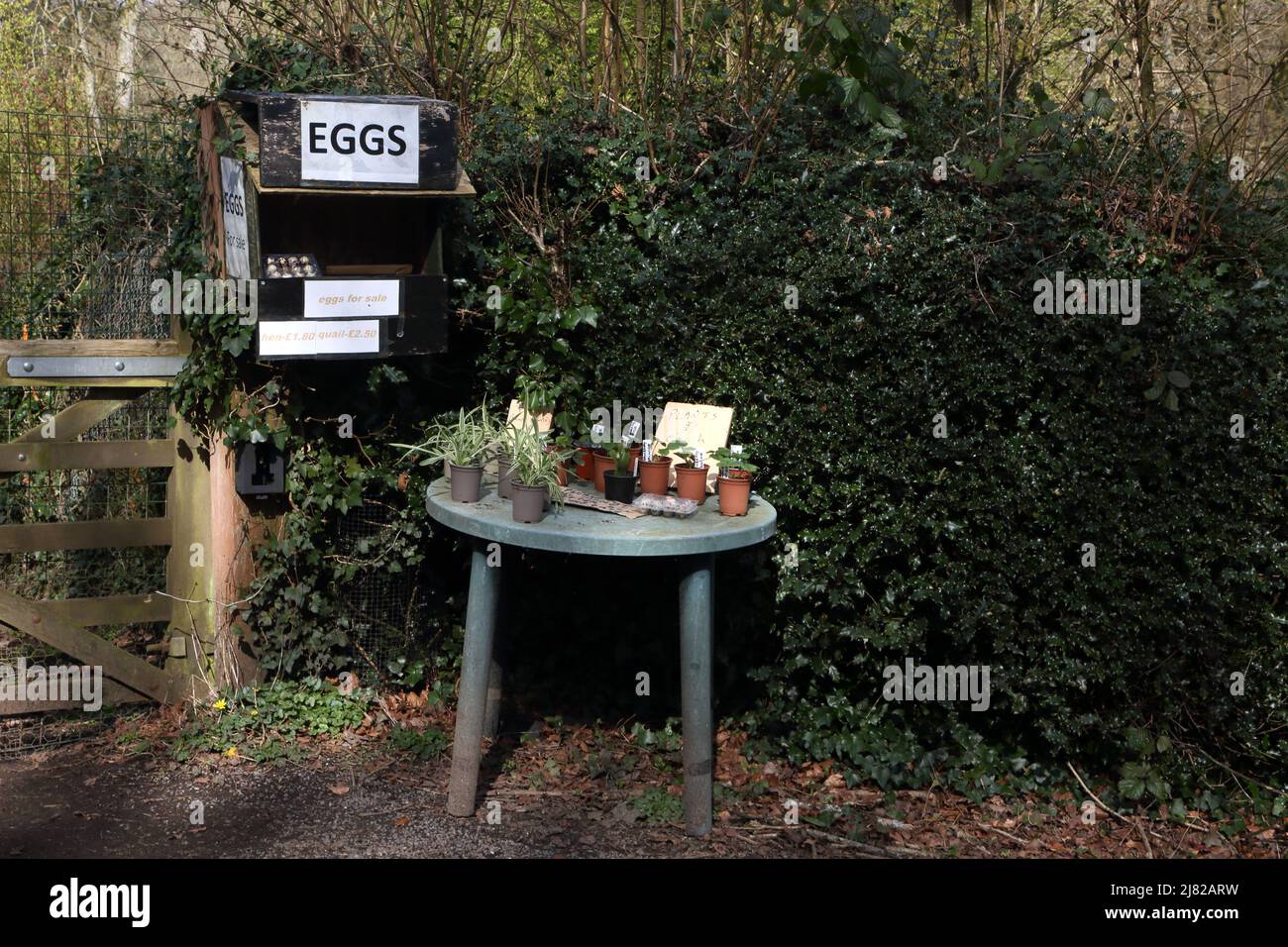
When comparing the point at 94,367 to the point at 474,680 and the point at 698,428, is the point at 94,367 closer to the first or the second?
the point at 474,680

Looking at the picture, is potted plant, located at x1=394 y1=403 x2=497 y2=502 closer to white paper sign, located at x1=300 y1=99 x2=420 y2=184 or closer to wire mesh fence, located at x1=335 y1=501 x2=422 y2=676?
wire mesh fence, located at x1=335 y1=501 x2=422 y2=676

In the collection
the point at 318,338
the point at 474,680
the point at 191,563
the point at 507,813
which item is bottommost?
the point at 507,813

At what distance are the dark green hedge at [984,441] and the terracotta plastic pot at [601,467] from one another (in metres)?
0.57

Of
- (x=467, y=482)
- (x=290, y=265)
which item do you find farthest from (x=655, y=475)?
(x=290, y=265)

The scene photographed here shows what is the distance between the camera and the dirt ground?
4.12 metres

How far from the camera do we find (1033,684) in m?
4.36

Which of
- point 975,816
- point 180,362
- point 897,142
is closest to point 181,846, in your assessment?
point 180,362

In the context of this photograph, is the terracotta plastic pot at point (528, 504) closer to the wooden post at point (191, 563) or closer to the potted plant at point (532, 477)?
the potted plant at point (532, 477)

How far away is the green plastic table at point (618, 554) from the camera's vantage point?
12.2ft

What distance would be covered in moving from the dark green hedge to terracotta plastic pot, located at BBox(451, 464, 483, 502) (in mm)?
897

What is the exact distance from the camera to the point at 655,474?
419 cm

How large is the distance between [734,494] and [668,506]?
0.75 feet

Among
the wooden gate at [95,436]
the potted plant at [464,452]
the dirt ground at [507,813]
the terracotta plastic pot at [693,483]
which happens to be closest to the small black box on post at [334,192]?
the potted plant at [464,452]

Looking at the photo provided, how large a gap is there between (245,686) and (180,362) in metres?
1.34
